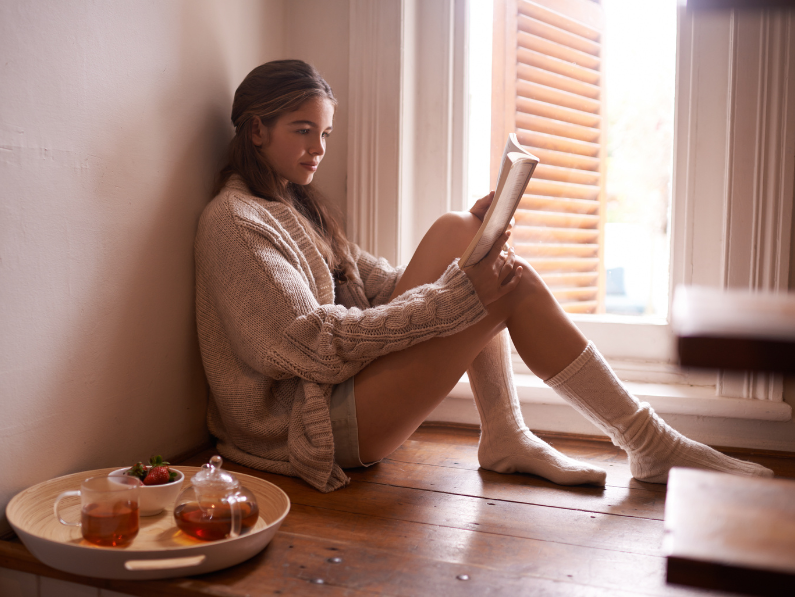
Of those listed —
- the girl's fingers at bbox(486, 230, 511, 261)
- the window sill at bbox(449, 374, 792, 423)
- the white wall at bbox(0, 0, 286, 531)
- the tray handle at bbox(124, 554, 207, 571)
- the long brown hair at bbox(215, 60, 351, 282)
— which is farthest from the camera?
the window sill at bbox(449, 374, 792, 423)

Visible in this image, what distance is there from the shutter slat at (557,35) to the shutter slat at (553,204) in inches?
16.4

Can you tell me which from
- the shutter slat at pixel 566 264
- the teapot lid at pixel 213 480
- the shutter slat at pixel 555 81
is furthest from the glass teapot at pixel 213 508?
the shutter slat at pixel 555 81

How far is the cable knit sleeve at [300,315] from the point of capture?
1152 mm

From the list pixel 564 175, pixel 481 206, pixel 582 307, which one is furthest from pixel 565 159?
pixel 481 206

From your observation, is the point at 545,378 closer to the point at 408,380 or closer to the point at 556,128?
the point at 408,380

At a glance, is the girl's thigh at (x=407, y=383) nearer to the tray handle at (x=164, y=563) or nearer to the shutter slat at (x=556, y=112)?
the tray handle at (x=164, y=563)

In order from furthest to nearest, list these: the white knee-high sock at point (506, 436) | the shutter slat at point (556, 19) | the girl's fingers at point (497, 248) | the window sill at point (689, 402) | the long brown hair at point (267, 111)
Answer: the shutter slat at point (556, 19), the window sill at point (689, 402), the long brown hair at point (267, 111), the white knee-high sock at point (506, 436), the girl's fingers at point (497, 248)

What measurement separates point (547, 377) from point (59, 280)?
93cm

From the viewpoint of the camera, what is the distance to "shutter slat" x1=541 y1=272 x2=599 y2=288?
71.7 inches

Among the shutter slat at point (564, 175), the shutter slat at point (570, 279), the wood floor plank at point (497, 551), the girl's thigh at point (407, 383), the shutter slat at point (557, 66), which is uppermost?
the shutter slat at point (557, 66)

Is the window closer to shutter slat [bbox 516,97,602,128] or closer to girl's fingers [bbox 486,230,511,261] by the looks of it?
shutter slat [bbox 516,97,602,128]

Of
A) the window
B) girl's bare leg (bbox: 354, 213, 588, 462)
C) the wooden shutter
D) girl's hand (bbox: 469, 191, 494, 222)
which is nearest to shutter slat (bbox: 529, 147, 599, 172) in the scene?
the wooden shutter

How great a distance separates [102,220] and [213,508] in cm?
57

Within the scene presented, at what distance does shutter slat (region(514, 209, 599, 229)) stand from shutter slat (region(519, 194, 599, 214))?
0.01 meters
